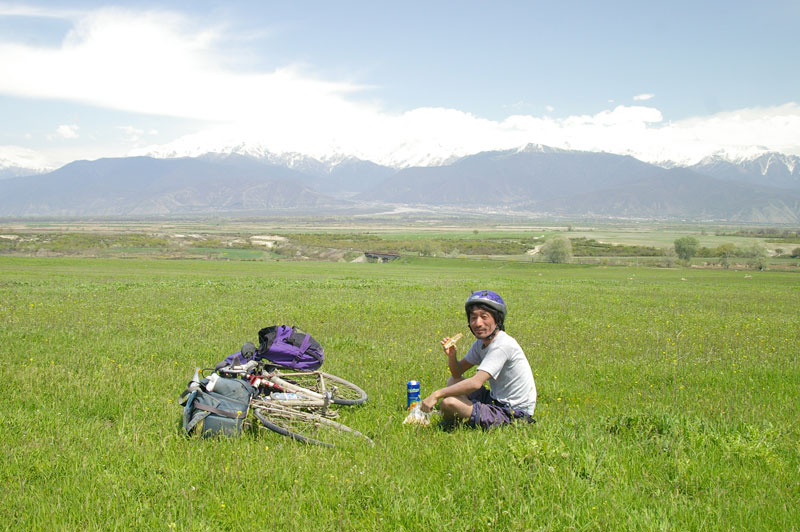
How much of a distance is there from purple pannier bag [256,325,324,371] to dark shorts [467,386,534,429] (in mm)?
2626

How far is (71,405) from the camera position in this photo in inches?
295

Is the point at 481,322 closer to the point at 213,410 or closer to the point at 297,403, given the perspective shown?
the point at 297,403

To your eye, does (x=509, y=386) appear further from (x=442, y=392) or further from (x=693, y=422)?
(x=693, y=422)

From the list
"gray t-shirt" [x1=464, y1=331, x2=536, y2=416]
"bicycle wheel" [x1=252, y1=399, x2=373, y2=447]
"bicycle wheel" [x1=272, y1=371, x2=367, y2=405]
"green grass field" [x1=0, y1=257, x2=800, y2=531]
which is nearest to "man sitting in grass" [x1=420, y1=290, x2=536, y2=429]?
"gray t-shirt" [x1=464, y1=331, x2=536, y2=416]

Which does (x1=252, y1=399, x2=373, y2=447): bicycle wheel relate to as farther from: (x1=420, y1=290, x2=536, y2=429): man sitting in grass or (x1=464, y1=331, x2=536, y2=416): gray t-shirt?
(x1=464, y1=331, x2=536, y2=416): gray t-shirt

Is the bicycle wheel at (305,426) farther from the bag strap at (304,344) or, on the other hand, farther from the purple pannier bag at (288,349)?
the bag strap at (304,344)

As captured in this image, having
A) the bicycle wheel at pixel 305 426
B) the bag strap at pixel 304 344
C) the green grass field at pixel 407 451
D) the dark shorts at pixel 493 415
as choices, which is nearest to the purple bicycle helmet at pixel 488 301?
the dark shorts at pixel 493 415

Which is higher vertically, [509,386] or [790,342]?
[509,386]

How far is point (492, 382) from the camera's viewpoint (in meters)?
6.93

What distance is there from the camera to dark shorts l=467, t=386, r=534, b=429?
6551 mm

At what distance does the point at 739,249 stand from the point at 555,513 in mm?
A: 108778

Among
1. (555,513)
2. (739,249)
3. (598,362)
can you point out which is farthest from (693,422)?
(739,249)

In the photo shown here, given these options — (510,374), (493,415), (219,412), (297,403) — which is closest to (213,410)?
(219,412)

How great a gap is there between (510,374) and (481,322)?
0.78 metres
